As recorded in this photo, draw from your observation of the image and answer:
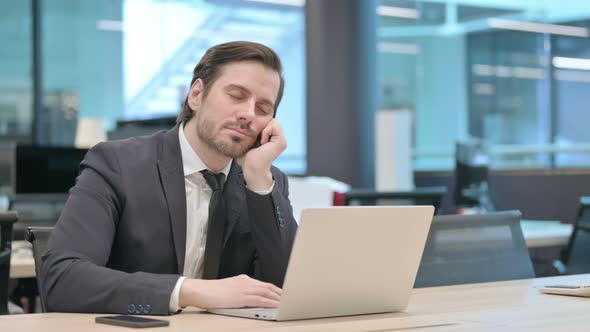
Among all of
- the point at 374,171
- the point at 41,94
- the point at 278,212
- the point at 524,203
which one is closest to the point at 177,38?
the point at 41,94

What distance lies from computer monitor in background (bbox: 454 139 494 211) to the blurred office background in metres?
0.01

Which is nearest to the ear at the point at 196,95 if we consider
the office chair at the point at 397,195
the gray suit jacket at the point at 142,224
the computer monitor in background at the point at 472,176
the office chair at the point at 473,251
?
the gray suit jacket at the point at 142,224

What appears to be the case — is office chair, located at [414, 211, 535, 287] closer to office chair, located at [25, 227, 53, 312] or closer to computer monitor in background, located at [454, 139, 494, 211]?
office chair, located at [25, 227, 53, 312]

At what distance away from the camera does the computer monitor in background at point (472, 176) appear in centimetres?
714

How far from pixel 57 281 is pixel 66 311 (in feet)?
0.28

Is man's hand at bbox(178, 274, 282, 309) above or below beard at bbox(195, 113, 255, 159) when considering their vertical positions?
below

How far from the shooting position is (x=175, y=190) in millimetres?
2297

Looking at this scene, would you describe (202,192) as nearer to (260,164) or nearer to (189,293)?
(260,164)

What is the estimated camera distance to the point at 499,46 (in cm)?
830

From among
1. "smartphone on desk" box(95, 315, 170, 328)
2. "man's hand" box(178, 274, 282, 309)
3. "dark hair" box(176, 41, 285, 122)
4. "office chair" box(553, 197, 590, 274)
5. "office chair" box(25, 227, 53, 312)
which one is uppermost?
"dark hair" box(176, 41, 285, 122)

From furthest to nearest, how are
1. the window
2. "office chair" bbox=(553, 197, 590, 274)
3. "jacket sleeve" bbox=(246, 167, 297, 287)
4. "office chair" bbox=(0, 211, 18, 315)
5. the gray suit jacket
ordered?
the window → "office chair" bbox=(553, 197, 590, 274) → "office chair" bbox=(0, 211, 18, 315) → "jacket sleeve" bbox=(246, 167, 297, 287) → the gray suit jacket

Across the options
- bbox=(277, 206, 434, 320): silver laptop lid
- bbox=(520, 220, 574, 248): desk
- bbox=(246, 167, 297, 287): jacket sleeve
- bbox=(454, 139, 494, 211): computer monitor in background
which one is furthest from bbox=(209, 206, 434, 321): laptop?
bbox=(454, 139, 494, 211): computer monitor in background

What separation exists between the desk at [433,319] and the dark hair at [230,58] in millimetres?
784

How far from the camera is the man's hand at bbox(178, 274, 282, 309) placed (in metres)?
1.81
